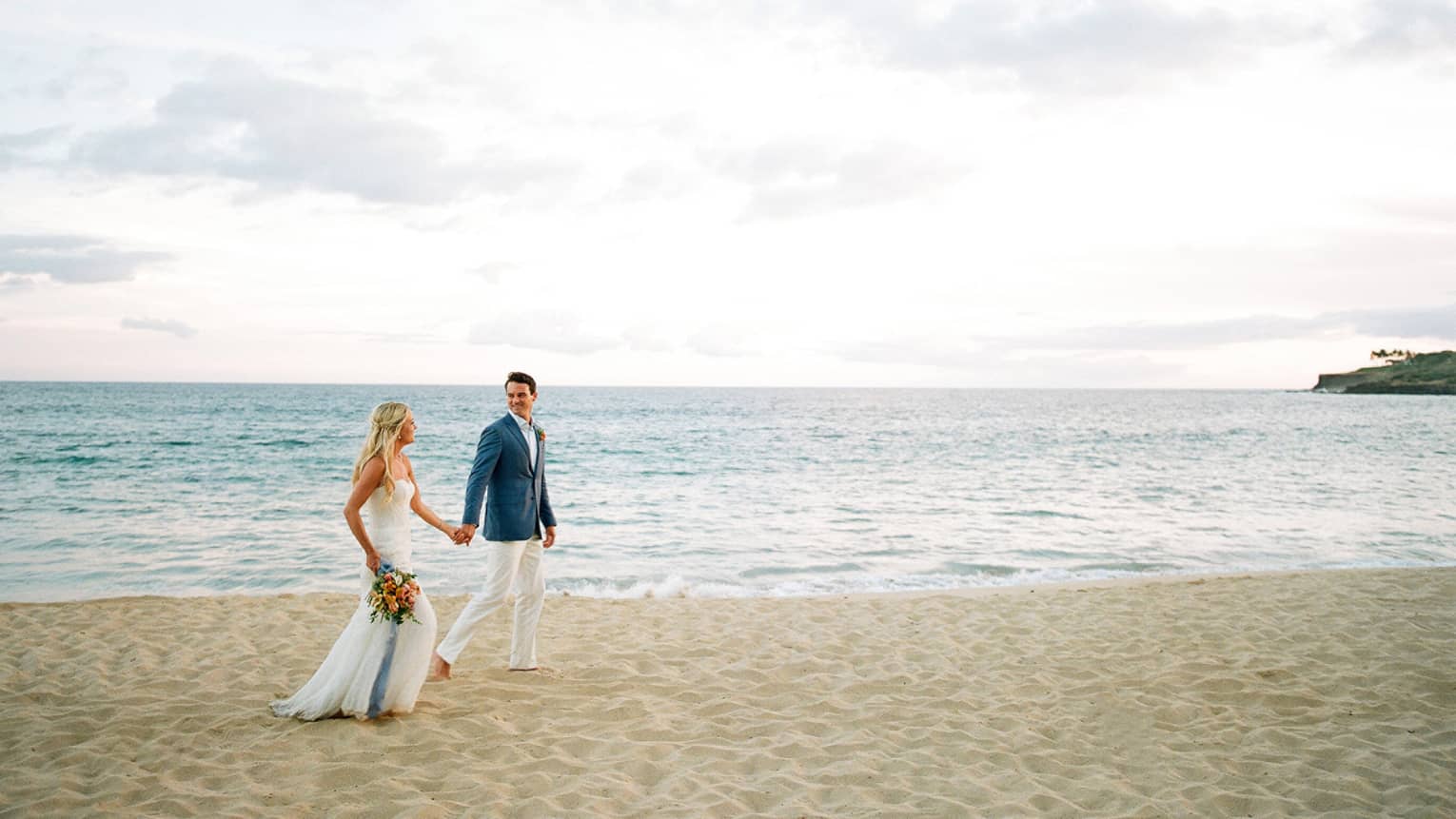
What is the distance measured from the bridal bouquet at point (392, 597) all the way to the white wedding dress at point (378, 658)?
45 mm

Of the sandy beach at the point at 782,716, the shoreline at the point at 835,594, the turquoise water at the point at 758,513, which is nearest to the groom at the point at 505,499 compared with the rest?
the sandy beach at the point at 782,716

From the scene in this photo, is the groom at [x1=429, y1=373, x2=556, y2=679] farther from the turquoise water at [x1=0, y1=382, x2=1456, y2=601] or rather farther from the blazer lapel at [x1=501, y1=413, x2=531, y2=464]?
the turquoise water at [x1=0, y1=382, x2=1456, y2=601]

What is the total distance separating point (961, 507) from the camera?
1786 centimetres

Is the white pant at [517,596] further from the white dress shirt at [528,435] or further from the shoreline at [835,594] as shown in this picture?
the shoreline at [835,594]

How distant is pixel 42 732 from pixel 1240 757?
7.36 meters

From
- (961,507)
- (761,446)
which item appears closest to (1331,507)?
(961,507)

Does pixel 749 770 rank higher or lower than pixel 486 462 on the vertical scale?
lower

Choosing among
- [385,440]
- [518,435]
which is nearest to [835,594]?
[518,435]

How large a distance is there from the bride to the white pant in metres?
0.57

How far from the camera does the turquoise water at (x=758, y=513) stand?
1141cm

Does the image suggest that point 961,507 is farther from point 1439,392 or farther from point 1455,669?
point 1439,392

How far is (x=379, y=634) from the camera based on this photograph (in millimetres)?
5125

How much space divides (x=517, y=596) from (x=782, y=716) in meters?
2.28

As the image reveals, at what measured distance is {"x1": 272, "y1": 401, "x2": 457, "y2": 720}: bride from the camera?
16.7ft
